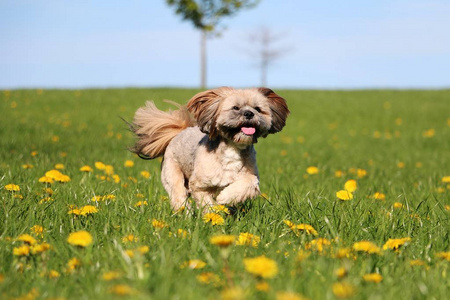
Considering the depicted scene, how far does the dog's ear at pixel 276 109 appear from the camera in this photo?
14.6 feet

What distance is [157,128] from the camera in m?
5.44

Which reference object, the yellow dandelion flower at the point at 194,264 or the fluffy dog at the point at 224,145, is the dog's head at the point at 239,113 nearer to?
the fluffy dog at the point at 224,145

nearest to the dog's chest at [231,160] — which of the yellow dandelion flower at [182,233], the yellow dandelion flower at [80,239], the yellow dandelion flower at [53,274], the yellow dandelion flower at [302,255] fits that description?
the yellow dandelion flower at [182,233]

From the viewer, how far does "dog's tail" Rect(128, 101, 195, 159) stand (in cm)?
542

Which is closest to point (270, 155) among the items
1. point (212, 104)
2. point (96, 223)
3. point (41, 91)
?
point (212, 104)

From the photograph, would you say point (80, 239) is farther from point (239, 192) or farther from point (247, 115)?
point (247, 115)

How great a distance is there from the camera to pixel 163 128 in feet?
17.9

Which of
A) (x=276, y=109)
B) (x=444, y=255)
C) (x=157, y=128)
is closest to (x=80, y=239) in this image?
(x=444, y=255)

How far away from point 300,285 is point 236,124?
1981 millimetres

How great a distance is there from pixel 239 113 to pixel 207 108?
0.35 m

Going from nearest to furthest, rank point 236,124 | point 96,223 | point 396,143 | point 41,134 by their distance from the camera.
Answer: point 96,223 < point 236,124 < point 41,134 < point 396,143

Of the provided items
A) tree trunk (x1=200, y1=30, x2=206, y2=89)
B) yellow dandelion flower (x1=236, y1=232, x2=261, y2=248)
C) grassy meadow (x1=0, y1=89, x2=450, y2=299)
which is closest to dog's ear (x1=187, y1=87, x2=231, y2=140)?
grassy meadow (x1=0, y1=89, x2=450, y2=299)

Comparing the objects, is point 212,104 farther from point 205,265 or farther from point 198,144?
point 205,265

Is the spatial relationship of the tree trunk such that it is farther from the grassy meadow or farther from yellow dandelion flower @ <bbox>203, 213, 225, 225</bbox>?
yellow dandelion flower @ <bbox>203, 213, 225, 225</bbox>
